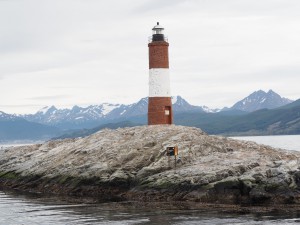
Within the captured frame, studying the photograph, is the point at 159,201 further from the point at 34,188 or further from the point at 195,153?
the point at 34,188

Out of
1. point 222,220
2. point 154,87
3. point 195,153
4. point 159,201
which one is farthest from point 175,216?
point 154,87

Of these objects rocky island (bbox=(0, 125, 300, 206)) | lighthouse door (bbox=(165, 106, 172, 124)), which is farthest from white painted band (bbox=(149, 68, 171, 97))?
rocky island (bbox=(0, 125, 300, 206))

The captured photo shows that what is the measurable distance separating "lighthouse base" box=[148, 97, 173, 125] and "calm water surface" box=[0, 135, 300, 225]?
2188cm

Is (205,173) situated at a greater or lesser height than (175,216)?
greater

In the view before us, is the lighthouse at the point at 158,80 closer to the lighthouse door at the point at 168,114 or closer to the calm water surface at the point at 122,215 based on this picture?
the lighthouse door at the point at 168,114

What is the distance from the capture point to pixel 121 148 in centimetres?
5412

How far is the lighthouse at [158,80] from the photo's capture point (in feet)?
205

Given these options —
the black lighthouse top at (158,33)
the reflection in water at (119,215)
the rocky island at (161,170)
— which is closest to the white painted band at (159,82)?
the black lighthouse top at (158,33)

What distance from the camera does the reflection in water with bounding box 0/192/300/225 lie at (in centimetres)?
3391

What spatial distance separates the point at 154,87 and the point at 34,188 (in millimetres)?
18065

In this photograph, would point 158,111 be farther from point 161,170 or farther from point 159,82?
point 161,170

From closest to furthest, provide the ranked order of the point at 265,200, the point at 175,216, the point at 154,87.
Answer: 1. the point at 175,216
2. the point at 265,200
3. the point at 154,87

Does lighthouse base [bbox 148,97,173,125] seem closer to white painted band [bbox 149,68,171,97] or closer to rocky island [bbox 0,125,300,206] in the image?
white painted band [bbox 149,68,171,97]

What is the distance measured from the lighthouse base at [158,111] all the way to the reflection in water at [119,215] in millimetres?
21446
